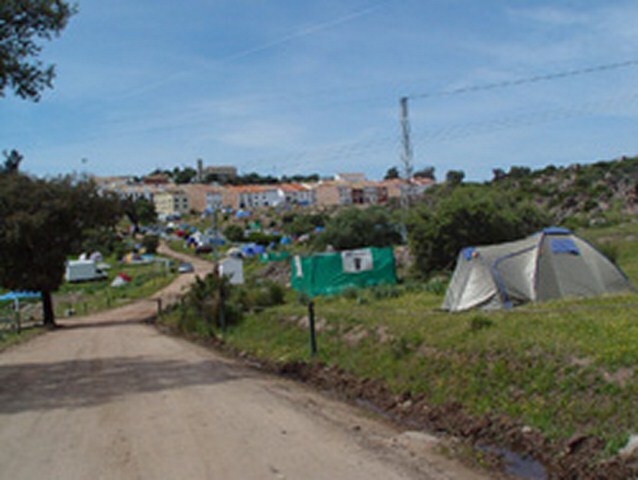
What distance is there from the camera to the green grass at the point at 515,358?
8477 mm

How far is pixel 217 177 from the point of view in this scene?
6220 inches

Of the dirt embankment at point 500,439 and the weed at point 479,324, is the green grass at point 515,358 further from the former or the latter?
the dirt embankment at point 500,439

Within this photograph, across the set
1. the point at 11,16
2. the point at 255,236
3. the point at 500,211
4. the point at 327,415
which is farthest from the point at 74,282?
the point at 327,415

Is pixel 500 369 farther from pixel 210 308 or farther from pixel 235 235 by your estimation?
pixel 235 235

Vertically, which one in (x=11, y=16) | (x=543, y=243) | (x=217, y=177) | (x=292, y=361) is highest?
(x=217, y=177)

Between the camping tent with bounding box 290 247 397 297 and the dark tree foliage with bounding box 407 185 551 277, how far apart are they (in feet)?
7.22

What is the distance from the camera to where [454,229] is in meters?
32.2

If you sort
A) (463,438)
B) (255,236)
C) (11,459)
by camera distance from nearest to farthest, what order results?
(11,459) < (463,438) < (255,236)

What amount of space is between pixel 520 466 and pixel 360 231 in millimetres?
43198

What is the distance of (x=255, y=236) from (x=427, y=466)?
9144cm

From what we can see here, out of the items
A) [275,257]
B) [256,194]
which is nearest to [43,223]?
[275,257]

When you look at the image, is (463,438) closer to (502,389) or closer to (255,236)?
(502,389)

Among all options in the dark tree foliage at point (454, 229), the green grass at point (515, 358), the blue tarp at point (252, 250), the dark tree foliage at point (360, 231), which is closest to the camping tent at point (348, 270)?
the dark tree foliage at point (454, 229)

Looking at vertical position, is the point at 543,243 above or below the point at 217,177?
below
